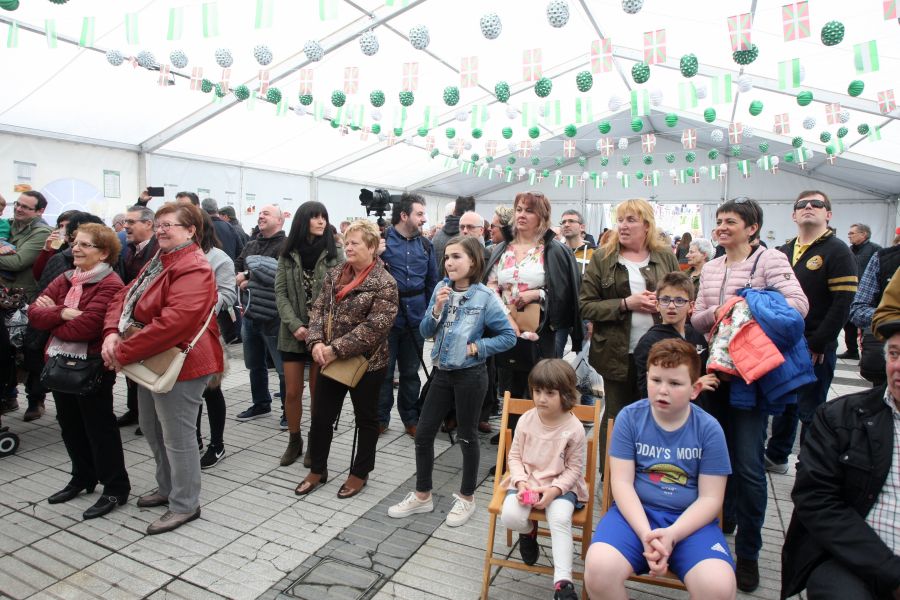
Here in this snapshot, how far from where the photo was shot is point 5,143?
361 inches

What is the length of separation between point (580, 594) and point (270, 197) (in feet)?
46.2

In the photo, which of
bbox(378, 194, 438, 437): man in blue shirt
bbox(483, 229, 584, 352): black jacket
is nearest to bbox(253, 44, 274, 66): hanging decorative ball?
bbox(378, 194, 438, 437): man in blue shirt

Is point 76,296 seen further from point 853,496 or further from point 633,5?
point 633,5

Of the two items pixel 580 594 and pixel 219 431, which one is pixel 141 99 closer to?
pixel 219 431

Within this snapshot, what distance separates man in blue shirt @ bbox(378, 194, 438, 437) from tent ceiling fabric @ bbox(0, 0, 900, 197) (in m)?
2.44

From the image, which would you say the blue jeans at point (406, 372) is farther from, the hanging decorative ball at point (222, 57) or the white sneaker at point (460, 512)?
the hanging decorative ball at point (222, 57)

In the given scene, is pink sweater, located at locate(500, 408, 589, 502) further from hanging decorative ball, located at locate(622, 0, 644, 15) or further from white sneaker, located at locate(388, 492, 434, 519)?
hanging decorative ball, located at locate(622, 0, 644, 15)

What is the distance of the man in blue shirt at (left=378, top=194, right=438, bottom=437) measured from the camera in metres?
4.52

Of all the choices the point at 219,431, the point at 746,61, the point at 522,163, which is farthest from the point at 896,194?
the point at 219,431

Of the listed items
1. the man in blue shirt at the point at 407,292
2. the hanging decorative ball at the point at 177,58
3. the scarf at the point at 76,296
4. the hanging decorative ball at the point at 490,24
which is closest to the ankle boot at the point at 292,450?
the man in blue shirt at the point at 407,292

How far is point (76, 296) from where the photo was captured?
3.23 metres

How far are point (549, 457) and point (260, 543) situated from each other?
1580 mm

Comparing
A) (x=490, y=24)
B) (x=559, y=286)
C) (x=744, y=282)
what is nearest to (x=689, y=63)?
(x=490, y=24)

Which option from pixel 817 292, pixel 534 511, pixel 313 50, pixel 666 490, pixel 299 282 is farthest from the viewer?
pixel 313 50
